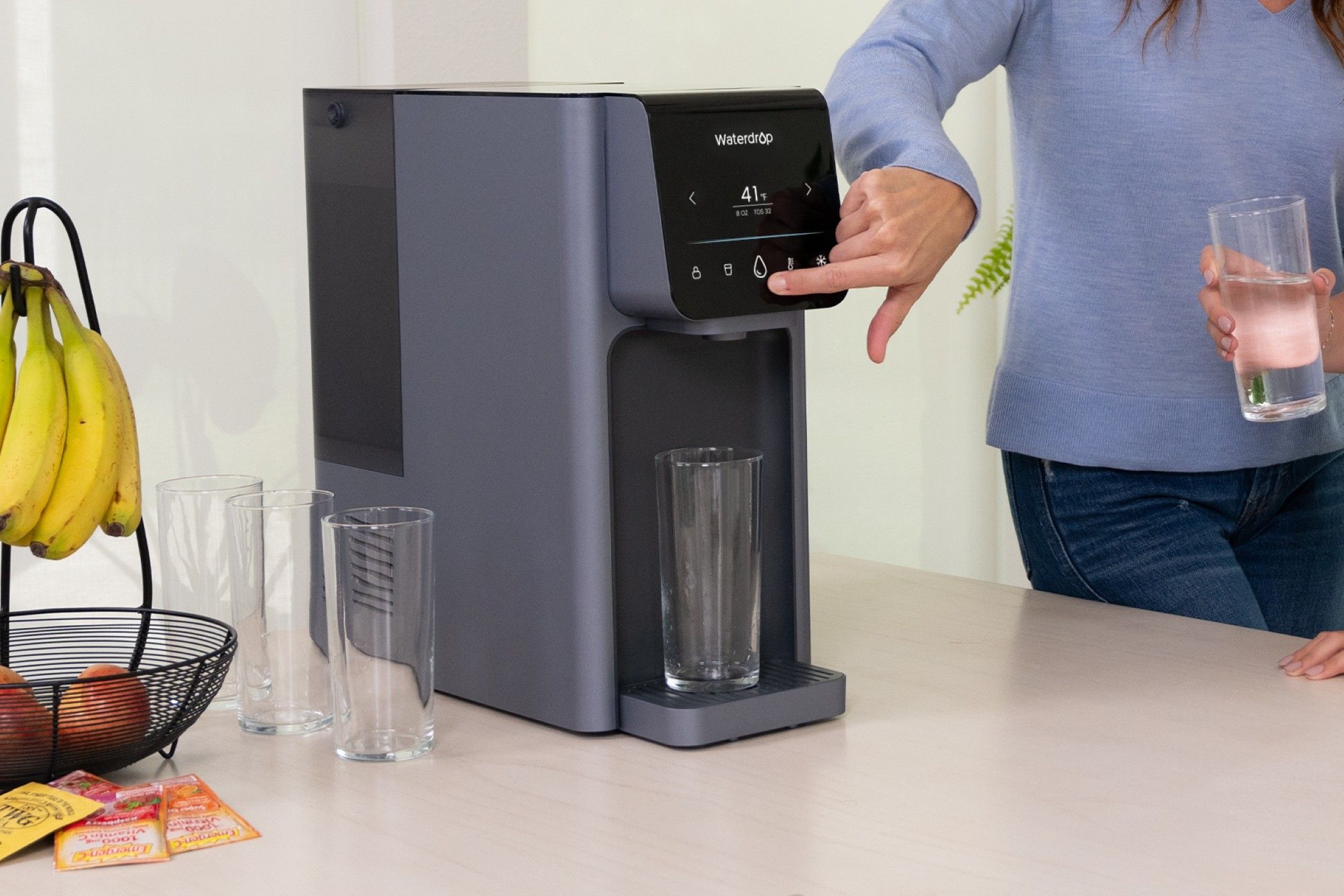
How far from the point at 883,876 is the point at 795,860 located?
0.05 m

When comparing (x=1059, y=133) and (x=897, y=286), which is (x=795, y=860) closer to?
(x=897, y=286)

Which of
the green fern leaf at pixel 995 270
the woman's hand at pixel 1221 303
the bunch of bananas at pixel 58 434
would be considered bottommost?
the bunch of bananas at pixel 58 434

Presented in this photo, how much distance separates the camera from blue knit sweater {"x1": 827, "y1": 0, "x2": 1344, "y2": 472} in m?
1.33

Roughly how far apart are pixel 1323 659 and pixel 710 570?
1.46ft

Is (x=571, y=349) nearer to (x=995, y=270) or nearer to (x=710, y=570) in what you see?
(x=710, y=570)

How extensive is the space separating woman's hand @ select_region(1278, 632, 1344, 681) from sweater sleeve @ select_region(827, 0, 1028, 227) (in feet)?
1.26

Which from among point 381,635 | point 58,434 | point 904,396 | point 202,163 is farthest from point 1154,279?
point 904,396

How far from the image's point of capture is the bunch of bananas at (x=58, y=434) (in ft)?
2.74

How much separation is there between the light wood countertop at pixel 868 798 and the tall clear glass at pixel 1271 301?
197mm

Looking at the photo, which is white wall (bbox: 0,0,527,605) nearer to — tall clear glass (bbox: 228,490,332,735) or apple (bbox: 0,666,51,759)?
tall clear glass (bbox: 228,490,332,735)

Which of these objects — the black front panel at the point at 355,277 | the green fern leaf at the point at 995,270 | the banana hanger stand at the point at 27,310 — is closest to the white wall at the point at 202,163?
the green fern leaf at the point at 995,270

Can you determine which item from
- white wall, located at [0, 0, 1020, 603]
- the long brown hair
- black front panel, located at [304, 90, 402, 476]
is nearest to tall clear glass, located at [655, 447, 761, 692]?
black front panel, located at [304, 90, 402, 476]

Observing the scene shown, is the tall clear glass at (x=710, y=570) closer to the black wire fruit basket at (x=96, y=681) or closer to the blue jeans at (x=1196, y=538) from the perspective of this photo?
the black wire fruit basket at (x=96, y=681)

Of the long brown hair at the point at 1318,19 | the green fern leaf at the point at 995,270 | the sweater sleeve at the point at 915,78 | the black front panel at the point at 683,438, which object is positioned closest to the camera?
the black front panel at the point at 683,438
